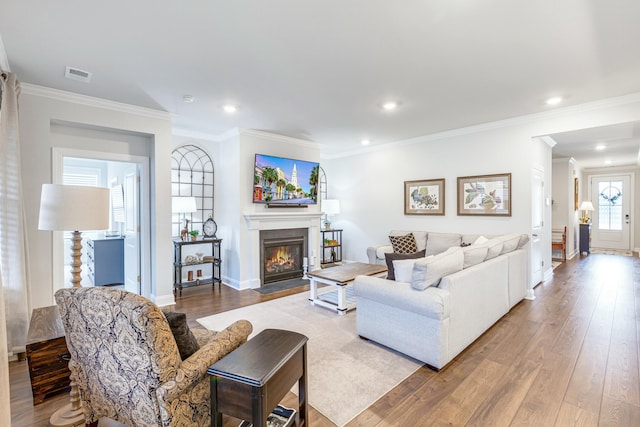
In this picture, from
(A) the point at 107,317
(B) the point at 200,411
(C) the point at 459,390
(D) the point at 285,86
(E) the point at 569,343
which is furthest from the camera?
(D) the point at 285,86

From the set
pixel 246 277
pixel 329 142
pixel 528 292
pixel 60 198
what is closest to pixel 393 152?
pixel 329 142

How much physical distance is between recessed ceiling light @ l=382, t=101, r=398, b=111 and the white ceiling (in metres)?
0.10

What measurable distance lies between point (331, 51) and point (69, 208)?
7.39 ft

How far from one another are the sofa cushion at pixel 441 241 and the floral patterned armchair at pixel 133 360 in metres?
4.25

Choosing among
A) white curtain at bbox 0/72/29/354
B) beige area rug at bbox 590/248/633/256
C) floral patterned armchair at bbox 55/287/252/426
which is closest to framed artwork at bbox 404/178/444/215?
floral patterned armchair at bbox 55/287/252/426

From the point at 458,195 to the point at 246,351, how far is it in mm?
4638

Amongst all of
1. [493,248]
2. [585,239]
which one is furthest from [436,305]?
[585,239]

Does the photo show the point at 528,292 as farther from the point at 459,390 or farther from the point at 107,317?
the point at 107,317

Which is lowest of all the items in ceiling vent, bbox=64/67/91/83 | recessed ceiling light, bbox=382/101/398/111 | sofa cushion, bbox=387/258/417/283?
sofa cushion, bbox=387/258/417/283

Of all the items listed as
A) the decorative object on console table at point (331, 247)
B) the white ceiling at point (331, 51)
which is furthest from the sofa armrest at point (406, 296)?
the decorative object on console table at point (331, 247)

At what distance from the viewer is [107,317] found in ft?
4.63

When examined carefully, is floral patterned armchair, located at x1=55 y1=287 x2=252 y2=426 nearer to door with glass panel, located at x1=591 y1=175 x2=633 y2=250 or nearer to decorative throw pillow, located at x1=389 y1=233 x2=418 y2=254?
decorative throw pillow, located at x1=389 y1=233 x2=418 y2=254

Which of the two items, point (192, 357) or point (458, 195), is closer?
point (192, 357)

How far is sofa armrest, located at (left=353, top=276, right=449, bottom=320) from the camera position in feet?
7.74
